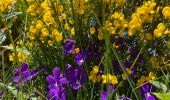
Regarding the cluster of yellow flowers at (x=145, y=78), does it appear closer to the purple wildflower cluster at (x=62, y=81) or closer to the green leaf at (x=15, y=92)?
the purple wildflower cluster at (x=62, y=81)

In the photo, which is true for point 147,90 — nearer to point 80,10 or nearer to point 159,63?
point 159,63

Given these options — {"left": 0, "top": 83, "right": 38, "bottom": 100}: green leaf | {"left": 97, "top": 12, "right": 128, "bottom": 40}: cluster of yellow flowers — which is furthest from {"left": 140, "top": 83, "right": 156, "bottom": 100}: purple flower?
{"left": 0, "top": 83, "right": 38, "bottom": 100}: green leaf

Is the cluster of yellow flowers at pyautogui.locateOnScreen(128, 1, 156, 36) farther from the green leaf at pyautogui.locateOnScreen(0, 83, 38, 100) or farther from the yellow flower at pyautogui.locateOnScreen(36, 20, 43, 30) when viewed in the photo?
the green leaf at pyautogui.locateOnScreen(0, 83, 38, 100)

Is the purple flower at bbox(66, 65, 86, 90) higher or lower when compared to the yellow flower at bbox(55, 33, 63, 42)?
lower

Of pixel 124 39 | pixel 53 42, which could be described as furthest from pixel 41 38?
pixel 124 39

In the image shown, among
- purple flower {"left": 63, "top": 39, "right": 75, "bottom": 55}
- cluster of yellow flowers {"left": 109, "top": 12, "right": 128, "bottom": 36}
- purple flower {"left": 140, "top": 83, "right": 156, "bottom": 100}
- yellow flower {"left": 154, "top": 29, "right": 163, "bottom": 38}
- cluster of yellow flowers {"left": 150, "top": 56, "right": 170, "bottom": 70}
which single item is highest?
cluster of yellow flowers {"left": 109, "top": 12, "right": 128, "bottom": 36}

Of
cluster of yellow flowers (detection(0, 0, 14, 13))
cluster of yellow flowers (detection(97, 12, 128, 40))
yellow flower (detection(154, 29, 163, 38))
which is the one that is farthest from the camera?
cluster of yellow flowers (detection(0, 0, 14, 13))

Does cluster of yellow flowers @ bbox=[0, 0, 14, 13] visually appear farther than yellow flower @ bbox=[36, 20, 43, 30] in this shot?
Yes
